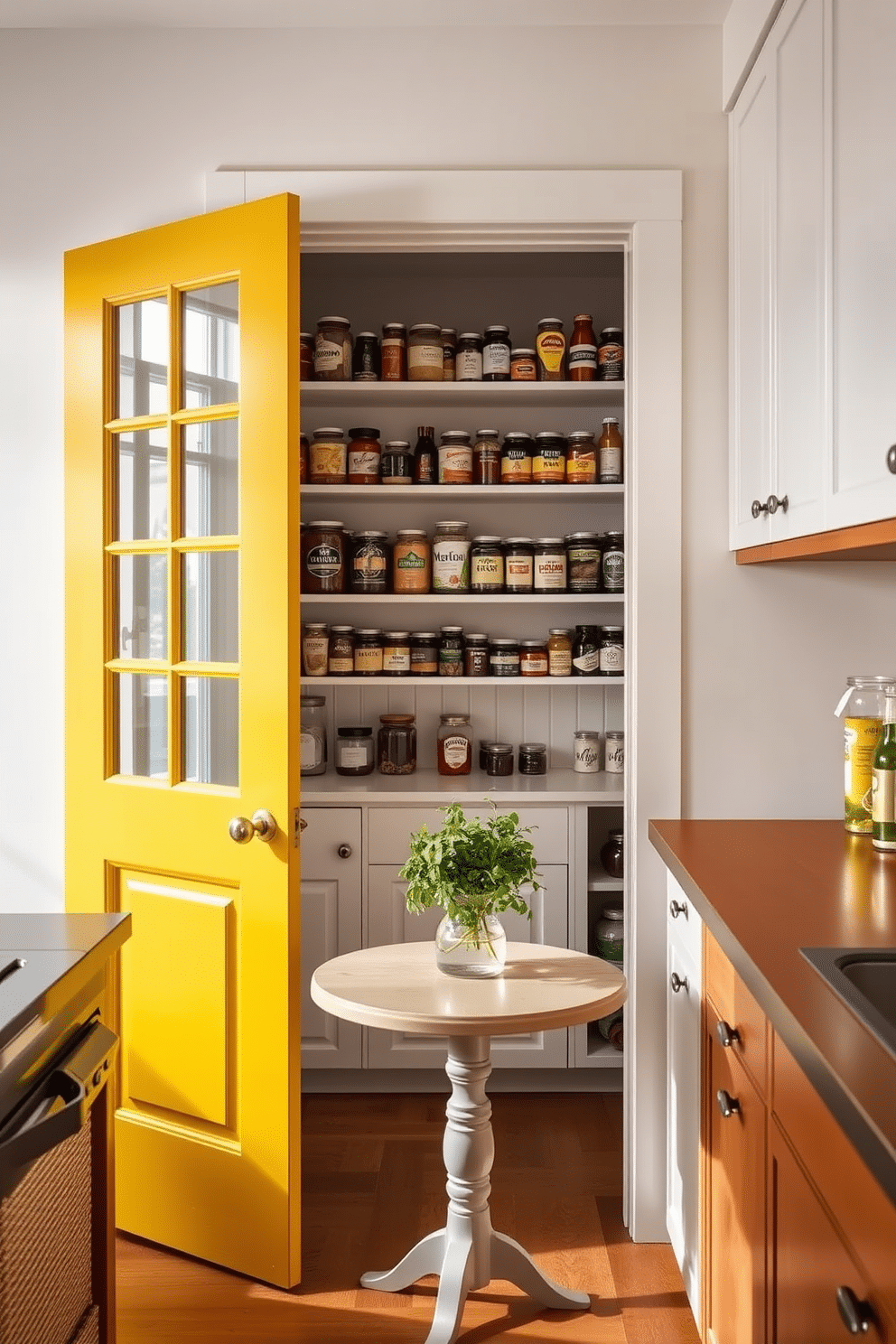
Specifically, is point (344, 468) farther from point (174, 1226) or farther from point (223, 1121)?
point (174, 1226)

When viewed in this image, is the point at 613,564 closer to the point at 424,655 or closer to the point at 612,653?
the point at 612,653

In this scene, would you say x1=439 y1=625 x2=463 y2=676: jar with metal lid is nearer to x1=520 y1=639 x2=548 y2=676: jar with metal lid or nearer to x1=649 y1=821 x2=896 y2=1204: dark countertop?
x1=520 y1=639 x2=548 y2=676: jar with metal lid

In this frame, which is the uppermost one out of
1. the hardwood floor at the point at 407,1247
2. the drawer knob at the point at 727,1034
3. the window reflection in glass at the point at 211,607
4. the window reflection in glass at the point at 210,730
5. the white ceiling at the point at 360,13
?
the white ceiling at the point at 360,13

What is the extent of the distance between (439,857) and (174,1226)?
1.05 meters

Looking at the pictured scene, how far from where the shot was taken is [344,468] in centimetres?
312

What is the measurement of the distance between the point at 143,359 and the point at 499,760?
1.50m

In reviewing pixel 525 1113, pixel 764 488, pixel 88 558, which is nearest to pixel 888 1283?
pixel 764 488

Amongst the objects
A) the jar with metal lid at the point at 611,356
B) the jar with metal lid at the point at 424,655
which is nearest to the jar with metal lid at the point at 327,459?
the jar with metal lid at the point at 424,655

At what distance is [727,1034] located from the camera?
159cm

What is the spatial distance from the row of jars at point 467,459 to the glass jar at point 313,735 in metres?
0.66

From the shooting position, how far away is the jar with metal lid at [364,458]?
309cm

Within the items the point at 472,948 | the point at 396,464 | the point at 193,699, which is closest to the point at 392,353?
the point at 396,464

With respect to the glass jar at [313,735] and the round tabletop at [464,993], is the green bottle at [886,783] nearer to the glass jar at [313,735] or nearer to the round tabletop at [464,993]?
the round tabletop at [464,993]

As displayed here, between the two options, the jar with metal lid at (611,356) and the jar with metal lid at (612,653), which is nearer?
the jar with metal lid at (611,356)
